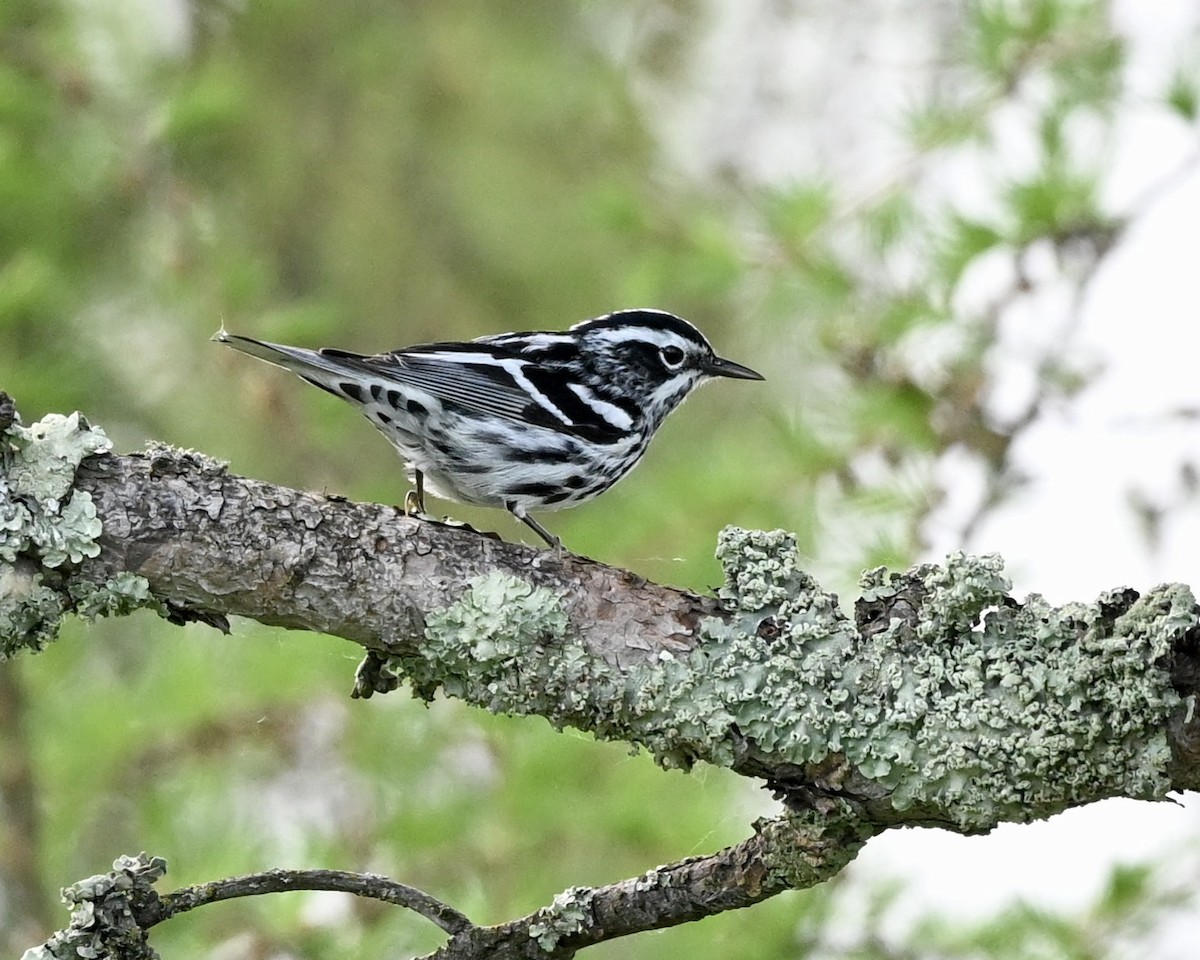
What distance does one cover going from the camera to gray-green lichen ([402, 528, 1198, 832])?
1755mm

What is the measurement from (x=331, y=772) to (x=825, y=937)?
141 cm

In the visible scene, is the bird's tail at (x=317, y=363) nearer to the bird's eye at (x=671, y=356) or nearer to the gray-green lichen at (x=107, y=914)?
the bird's eye at (x=671, y=356)

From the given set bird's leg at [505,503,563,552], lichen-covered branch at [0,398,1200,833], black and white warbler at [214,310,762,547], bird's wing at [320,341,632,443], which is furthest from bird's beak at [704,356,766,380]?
lichen-covered branch at [0,398,1200,833]

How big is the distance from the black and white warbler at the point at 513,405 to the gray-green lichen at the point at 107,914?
1.11m

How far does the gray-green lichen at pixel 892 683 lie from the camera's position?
175 cm

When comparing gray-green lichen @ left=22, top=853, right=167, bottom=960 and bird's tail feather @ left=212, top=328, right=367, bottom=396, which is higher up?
bird's tail feather @ left=212, top=328, right=367, bottom=396

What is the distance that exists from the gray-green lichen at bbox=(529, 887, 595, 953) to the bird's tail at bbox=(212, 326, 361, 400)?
1.19 meters

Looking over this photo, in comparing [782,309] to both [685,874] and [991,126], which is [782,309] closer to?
[991,126]

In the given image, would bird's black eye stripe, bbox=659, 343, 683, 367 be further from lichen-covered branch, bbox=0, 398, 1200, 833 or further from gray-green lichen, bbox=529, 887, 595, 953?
gray-green lichen, bbox=529, 887, 595, 953

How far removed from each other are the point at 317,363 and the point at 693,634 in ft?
3.69

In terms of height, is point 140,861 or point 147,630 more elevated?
point 147,630

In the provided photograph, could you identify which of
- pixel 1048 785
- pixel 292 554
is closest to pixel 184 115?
pixel 292 554

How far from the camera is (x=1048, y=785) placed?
176 cm

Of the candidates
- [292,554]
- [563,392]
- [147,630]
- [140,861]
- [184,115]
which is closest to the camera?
[140,861]
